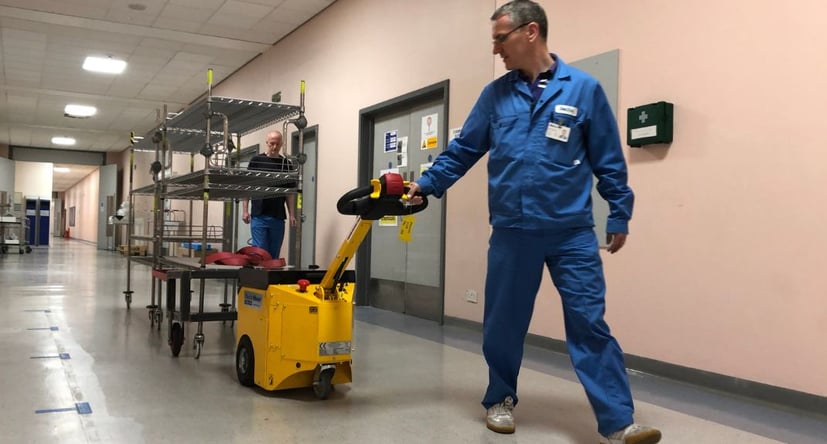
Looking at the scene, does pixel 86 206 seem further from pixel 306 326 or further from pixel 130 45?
pixel 306 326

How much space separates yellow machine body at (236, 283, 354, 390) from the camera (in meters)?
2.49

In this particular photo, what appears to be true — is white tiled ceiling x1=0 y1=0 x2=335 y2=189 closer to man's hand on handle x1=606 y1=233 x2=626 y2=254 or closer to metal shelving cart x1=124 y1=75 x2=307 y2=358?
metal shelving cart x1=124 y1=75 x2=307 y2=358

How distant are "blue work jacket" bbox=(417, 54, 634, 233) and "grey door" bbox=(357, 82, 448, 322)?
8.62ft

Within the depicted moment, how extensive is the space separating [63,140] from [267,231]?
54.4ft

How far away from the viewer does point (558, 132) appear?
2.11 metres

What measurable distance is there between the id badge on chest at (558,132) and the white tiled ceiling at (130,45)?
5.32 metres

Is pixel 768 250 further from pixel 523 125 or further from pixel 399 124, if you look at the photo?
pixel 399 124

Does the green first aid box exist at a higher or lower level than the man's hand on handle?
higher

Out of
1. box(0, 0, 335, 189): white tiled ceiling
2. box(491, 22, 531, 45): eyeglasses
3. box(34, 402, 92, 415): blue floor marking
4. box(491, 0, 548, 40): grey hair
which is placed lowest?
box(34, 402, 92, 415): blue floor marking

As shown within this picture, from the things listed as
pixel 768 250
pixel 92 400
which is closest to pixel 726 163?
pixel 768 250

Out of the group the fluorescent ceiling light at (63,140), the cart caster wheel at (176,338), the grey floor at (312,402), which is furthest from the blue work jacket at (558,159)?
the fluorescent ceiling light at (63,140)

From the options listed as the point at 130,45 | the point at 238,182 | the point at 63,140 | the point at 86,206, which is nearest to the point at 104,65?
the point at 130,45

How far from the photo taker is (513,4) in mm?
2189

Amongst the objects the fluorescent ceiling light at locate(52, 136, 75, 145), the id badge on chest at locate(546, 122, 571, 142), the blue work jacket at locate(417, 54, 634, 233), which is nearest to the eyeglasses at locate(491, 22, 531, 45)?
the blue work jacket at locate(417, 54, 634, 233)
